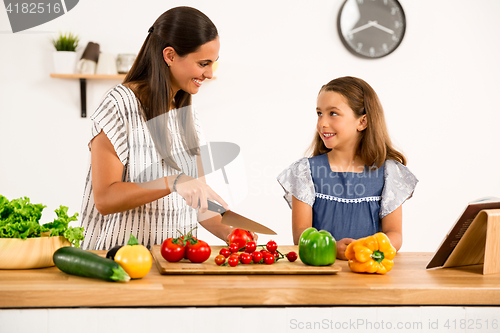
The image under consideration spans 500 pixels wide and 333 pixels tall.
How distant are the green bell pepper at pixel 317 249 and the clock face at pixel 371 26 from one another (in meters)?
2.30

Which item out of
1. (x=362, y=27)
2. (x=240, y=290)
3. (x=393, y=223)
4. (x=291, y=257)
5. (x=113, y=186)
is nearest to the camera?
(x=240, y=290)

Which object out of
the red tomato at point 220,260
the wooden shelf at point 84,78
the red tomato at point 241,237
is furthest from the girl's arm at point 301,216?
the wooden shelf at point 84,78

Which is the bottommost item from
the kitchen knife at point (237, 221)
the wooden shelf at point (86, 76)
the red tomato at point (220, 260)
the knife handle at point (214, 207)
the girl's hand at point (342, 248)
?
the girl's hand at point (342, 248)

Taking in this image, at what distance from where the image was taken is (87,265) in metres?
1.08

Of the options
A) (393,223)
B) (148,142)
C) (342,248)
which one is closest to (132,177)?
(148,142)

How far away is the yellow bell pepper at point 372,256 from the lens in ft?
4.06

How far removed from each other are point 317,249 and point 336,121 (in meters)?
0.65

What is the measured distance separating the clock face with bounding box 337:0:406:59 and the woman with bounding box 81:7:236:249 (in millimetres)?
1941

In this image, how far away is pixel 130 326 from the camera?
1026 millimetres

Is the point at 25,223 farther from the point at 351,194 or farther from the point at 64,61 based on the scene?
the point at 64,61

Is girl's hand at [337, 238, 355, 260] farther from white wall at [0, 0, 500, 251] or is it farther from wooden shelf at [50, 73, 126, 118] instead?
wooden shelf at [50, 73, 126, 118]

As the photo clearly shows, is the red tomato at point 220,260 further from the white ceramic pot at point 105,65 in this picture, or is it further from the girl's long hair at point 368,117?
the white ceramic pot at point 105,65

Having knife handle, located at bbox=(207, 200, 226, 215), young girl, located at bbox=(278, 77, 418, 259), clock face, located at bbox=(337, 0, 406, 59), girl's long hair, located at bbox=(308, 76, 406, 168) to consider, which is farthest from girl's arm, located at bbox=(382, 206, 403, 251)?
clock face, located at bbox=(337, 0, 406, 59)

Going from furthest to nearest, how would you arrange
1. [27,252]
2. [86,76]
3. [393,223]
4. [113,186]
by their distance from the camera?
[86,76] < [393,223] < [113,186] < [27,252]
